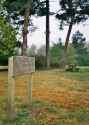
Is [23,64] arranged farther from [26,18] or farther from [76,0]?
[76,0]

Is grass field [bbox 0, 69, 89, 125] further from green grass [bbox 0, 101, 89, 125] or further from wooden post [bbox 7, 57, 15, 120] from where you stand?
wooden post [bbox 7, 57, 15, 120]


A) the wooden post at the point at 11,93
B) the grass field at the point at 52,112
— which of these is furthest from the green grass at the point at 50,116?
the wooden post at the point at 11,93

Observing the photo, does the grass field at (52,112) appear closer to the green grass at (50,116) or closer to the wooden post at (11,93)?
the green grass at (50,116)

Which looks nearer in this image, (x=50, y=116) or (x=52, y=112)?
(x=50, y=116)

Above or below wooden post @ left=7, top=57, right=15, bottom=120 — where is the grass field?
below

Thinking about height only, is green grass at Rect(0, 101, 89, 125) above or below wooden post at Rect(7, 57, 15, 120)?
below

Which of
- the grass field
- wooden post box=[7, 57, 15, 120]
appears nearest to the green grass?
the grass field

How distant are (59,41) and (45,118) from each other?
4115 centimetres

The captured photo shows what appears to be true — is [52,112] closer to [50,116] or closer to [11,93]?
[50,116]

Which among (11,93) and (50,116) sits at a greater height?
(11,93)

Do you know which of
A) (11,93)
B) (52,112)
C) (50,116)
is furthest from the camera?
(52,112)

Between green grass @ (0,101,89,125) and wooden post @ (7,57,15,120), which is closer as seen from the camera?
green grass @ (0,101,89,125)

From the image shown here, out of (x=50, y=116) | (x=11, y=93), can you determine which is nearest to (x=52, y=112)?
(x=50, y=116)

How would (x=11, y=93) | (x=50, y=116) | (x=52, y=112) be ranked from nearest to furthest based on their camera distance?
(x=11, y=93), (x=50, y=116), (x=52, y=112)
